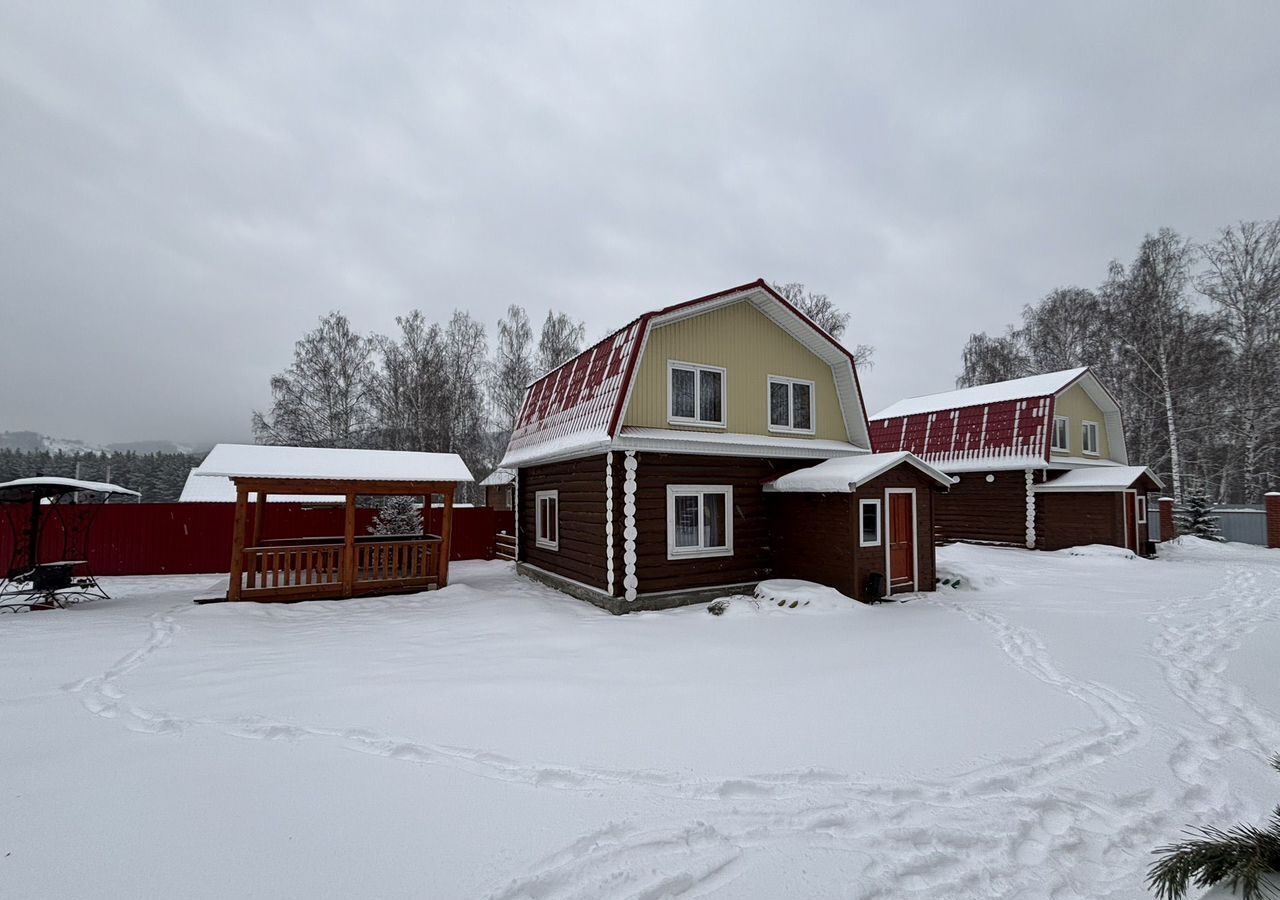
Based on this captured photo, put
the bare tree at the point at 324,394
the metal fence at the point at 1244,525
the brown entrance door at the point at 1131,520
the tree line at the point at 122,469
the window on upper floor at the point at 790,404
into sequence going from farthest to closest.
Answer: the tree line at the point at 122,469 → the bare tree at the point at 324,394 → the metal fence at the point at 1244,525 → the brown entrance door at the point at 1131,520 → the window on upper floor at the point at 790,404

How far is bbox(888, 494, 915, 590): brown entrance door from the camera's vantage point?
11.1 meters

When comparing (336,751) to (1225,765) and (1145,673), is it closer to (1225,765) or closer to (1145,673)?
(1225,765)

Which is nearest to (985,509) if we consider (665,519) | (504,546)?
→ (665,519)

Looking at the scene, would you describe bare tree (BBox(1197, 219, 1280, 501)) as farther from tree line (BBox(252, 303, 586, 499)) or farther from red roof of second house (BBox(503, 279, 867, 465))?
tree line (BBox(252, 303, 586, 499))

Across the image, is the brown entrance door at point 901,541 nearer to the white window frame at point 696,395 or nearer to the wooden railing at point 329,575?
the white window frame at point 696,395

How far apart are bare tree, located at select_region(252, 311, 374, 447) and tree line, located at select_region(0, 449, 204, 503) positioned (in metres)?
27.4

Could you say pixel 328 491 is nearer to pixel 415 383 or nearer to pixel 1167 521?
pixel 415 383

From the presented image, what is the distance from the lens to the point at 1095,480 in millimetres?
17312

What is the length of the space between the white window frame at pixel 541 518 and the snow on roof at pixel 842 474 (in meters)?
4.74

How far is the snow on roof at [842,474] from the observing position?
9992 mm

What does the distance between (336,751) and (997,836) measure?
439cm

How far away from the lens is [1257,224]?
2148 centimetres

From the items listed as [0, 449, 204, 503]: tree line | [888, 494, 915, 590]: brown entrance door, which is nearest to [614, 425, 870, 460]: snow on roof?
[888, 494, 915, 590]: brown entrance door

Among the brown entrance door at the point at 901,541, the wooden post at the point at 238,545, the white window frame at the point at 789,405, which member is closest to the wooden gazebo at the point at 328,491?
the wooden post at the point at 238,545
